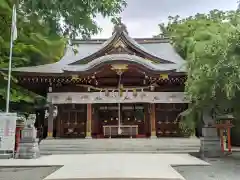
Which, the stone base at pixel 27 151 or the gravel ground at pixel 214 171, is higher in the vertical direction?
the stone base at pixel 27 151

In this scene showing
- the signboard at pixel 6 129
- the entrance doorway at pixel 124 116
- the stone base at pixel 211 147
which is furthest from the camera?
the entrance doorway at pixel 124 116

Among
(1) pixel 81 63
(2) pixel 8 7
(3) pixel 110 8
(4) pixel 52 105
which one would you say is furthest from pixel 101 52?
(3) pixel 110 8

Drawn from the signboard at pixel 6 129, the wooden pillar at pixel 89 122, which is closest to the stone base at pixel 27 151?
the signboard at pixel 6 129

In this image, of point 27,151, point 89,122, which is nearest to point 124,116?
point 89,122

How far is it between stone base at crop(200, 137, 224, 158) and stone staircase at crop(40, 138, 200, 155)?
7.75 ft

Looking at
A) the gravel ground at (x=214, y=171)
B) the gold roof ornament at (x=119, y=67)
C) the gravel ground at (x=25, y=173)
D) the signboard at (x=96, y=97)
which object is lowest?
the gravel ground at (x=25, y=173)

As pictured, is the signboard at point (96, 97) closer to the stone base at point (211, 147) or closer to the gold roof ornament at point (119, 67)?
the gold roof ornament at point (119, 67)

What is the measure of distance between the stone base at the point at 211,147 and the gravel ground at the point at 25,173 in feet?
17.7

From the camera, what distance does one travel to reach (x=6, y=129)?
9000mm

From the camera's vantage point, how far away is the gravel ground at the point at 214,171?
676 centimetres

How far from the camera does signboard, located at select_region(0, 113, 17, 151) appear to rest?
8.97m

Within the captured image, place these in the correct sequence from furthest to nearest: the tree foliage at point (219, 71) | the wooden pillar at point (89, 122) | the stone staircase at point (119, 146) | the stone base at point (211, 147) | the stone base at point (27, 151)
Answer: the wooden pillar at point (89, 122), the stone staircase at point (119, 146), the stone base at point (27, 151), the stone base at point (211, 147), the tree foliage at point (219, 71)

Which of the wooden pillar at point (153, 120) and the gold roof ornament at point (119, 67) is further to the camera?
the wooden pillar at point (153, 120)

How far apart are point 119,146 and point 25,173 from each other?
6.53 metres
